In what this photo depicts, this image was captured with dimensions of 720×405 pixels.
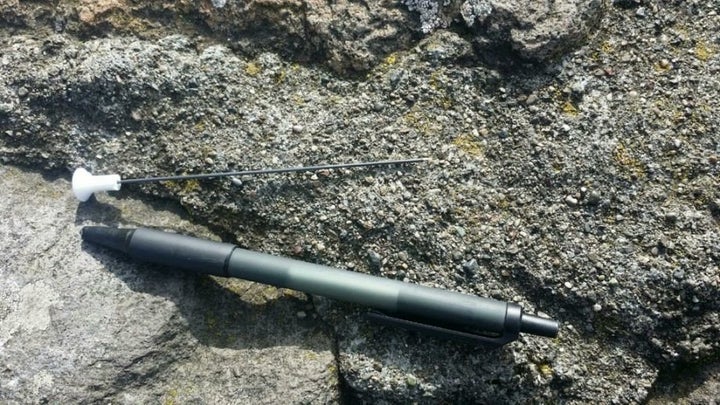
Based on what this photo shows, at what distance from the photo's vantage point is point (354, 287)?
1577 mm

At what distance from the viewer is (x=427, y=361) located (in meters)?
1.59

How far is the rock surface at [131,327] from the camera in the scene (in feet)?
5.16

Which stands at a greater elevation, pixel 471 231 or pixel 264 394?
pixel 471 231

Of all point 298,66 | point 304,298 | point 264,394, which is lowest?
point 264,394

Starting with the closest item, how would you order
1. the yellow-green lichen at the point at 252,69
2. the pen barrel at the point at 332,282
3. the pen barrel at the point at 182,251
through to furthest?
the pen barrel at the point at 332,282 → the pen barrel at the point at 182,251 → the yellow-green lichen at the point at 252,69

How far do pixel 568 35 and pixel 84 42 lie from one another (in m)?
1.11

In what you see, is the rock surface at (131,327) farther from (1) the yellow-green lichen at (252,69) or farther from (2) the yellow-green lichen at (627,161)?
(2) the yellow-green lichen at (627,161)

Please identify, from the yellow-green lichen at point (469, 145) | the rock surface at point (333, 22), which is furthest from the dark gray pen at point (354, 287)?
the rock surface at point (333, 22)

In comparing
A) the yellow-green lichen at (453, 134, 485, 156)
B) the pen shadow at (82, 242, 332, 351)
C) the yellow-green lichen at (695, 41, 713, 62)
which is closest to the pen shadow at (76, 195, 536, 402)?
the pen shadow at (82, 242, 332, 351)

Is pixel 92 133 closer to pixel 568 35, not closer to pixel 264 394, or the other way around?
pixel 264 394

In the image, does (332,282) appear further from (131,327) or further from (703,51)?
(703,51)

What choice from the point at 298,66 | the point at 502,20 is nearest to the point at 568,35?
the point at 502,20

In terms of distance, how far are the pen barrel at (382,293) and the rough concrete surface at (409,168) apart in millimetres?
61

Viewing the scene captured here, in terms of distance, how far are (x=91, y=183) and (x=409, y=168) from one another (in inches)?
28.1
